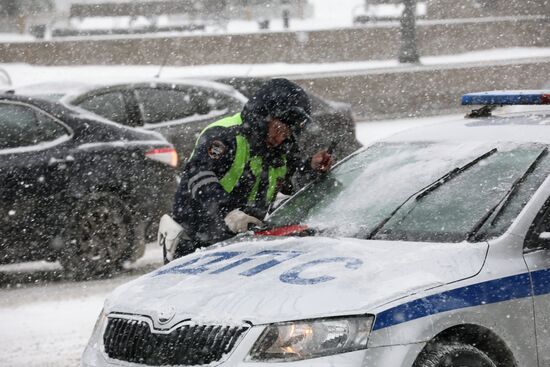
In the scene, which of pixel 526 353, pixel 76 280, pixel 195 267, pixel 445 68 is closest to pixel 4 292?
pixel 76 280

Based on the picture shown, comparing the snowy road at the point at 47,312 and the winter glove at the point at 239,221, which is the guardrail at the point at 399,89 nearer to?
the snowy road at the point at 47,312

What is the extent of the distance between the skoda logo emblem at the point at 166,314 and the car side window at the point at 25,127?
224 inches

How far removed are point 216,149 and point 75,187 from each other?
424cm

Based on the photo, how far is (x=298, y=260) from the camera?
5.15 meters

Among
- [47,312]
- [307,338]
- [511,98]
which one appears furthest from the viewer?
[47,312]

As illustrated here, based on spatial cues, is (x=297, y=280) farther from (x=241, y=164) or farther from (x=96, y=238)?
(x=96, y=238)

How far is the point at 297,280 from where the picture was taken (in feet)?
16.0

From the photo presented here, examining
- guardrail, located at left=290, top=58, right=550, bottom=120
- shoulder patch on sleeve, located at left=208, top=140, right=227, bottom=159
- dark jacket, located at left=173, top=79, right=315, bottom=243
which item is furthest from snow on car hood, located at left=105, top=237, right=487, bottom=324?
guardrail, located at left=290, top=58, right=550, bottom=120

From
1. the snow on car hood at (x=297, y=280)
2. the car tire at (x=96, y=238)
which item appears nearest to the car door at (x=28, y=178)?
the car tire at (x=96, y=238)

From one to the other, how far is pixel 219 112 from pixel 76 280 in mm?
2787

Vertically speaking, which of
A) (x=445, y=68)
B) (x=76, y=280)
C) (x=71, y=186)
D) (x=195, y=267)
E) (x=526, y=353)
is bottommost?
(x=445, y=68)

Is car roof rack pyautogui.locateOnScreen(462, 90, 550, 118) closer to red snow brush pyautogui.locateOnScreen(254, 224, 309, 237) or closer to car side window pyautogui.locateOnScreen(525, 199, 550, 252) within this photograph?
car side window pyautogui.locateOnScreen(525, 199, 550, 252)

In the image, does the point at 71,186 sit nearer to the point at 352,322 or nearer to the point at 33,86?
the point at 33,86

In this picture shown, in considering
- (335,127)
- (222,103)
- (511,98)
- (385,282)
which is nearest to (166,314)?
(385,282)
